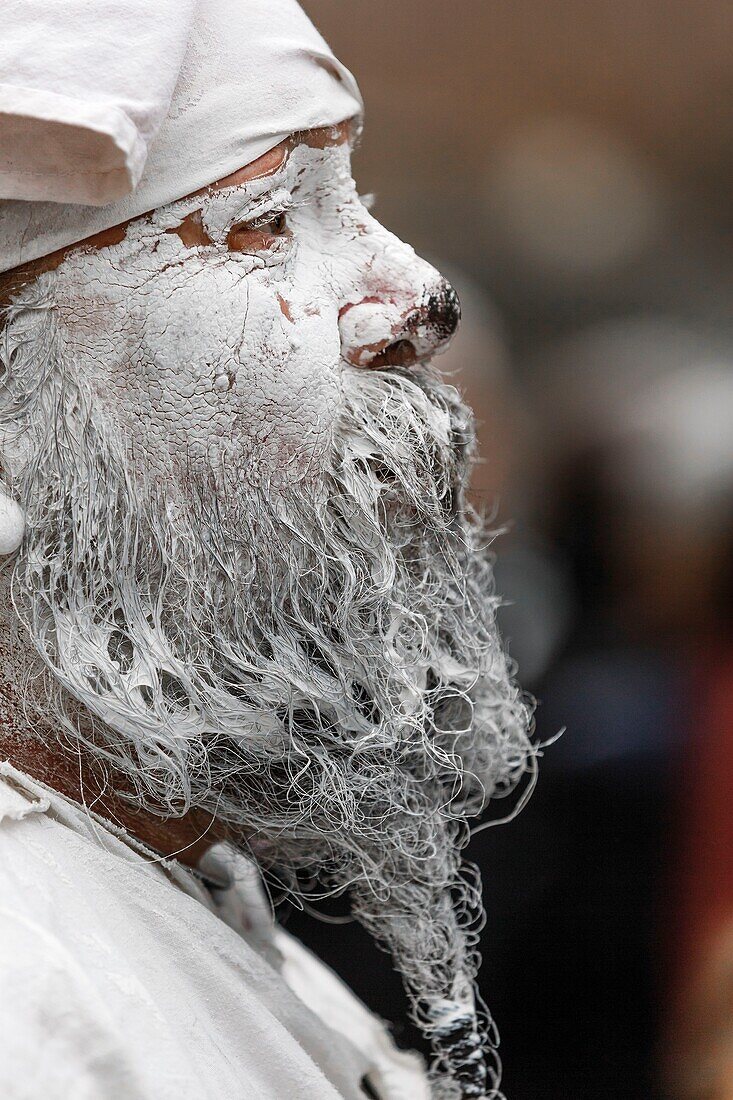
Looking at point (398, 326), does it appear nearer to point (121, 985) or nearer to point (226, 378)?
point (226, 378)

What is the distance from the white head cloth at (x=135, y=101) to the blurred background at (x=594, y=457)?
0.80 meters

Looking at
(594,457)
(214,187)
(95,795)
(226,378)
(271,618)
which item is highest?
(214,187)

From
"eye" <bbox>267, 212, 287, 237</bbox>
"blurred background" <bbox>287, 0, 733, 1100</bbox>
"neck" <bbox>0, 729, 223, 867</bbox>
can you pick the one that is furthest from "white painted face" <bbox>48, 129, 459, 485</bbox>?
"blurred background" <bbox>287, 0, 733, 1100</bbox>

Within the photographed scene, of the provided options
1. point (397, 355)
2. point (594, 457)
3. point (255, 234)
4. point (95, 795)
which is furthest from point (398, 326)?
point (594, 457)

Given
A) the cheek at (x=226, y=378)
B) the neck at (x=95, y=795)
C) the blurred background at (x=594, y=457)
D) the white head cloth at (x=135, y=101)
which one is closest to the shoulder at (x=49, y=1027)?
the neck at (x=95, y=795)

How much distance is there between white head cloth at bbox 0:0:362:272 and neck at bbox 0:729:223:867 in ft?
1.23

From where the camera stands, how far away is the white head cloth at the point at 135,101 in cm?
61

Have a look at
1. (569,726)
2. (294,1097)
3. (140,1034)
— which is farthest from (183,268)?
(569,726)

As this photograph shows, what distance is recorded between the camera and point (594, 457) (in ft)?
6.64

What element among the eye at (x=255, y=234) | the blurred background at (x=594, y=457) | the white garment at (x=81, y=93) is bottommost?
the blurred background at (x=594, y=457)

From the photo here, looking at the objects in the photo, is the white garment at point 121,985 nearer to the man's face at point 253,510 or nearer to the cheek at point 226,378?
the man's face at point 253,510

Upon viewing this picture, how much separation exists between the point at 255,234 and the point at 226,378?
12cm

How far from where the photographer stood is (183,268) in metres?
0.69

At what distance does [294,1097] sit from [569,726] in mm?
1043
